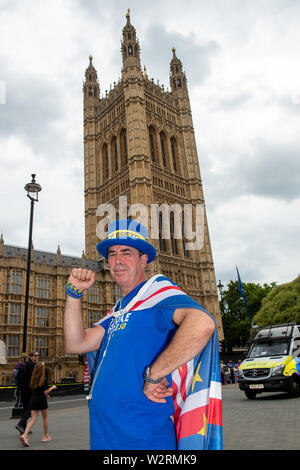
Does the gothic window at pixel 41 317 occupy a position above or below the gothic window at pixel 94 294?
below

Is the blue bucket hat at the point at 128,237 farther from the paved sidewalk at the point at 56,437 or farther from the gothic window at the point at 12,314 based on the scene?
the gothic window at the point at 12,314

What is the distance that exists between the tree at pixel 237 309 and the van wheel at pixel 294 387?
41.0 metres

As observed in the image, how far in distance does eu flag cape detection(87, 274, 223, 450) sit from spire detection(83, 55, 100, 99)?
61.2 m

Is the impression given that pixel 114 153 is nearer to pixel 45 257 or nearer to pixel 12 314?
pixel 45 257

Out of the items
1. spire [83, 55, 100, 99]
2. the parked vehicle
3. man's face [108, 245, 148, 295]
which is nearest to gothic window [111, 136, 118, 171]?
spire [83, 55, 100, 99]

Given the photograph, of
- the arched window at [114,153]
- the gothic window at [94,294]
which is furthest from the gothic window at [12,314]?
the arched window at [114,153]

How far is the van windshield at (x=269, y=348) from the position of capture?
1203 cm

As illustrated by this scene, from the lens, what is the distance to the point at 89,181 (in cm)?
5319

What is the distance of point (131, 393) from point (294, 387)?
11.2m

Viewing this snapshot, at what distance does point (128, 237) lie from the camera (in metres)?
2.29

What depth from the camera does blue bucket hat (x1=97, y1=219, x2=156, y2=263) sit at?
2.31 m

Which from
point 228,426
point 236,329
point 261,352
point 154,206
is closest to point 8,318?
point 154,206

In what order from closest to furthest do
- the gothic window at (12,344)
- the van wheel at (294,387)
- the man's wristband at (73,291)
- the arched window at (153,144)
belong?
1. the man's wristband at (73,291)
2. the van wheel at (294,387)
3. the gothic window at (12,344)
4. the arched window at (153,144)

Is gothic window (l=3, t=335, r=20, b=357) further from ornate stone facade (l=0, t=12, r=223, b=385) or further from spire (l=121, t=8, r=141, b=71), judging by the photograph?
spire (l=121, t=8, r=141, b=71)
